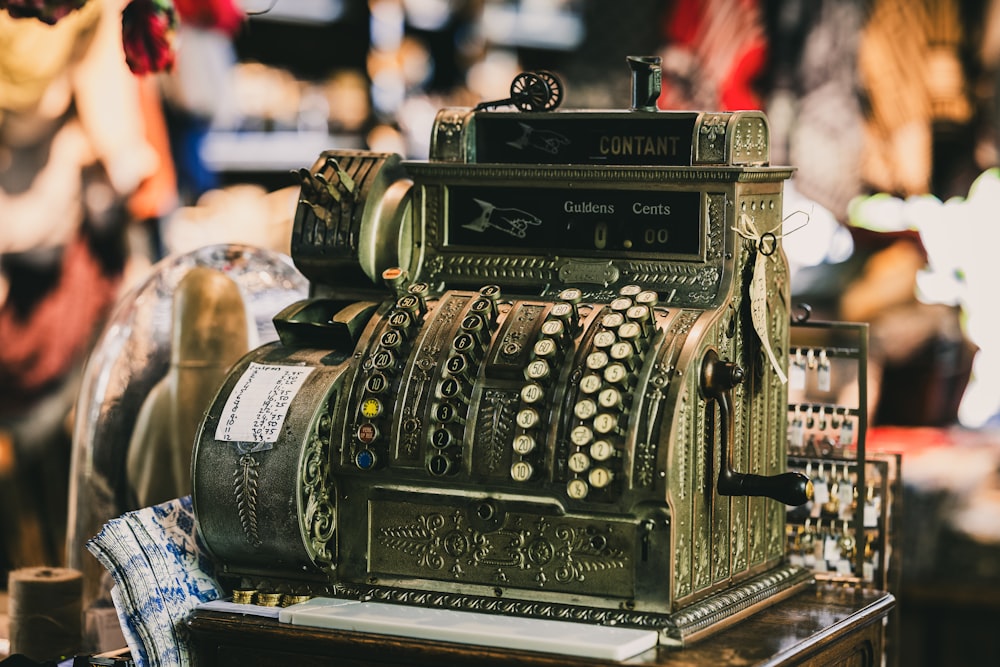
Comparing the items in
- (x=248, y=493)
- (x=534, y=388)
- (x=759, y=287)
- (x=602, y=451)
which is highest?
(x=759, y=287)

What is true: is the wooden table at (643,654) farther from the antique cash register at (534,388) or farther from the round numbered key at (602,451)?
the round numbered key at (602,451)

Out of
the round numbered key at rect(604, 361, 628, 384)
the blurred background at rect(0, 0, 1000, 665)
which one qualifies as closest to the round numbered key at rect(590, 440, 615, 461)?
the round numbered key at rect(604, 361, 628, 384)

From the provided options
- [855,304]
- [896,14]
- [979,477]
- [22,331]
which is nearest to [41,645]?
[22,331]

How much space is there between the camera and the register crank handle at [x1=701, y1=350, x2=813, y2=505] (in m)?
2.77

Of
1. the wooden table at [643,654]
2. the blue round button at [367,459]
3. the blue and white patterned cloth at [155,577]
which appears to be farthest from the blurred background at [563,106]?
the blue round button at [367,459]

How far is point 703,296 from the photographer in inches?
113

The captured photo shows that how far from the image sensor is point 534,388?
280 cm

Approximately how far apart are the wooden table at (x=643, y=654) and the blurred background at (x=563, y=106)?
257 centimetres

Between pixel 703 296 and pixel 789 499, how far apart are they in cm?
41

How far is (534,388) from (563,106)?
14.1 ft

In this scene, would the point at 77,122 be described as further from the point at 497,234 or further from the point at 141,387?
the point at 497,234

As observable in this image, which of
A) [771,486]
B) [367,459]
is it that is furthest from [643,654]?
[367,459]

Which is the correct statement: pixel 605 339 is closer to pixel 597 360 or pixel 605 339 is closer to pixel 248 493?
pixel 597 360

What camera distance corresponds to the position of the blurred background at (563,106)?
5.92m
